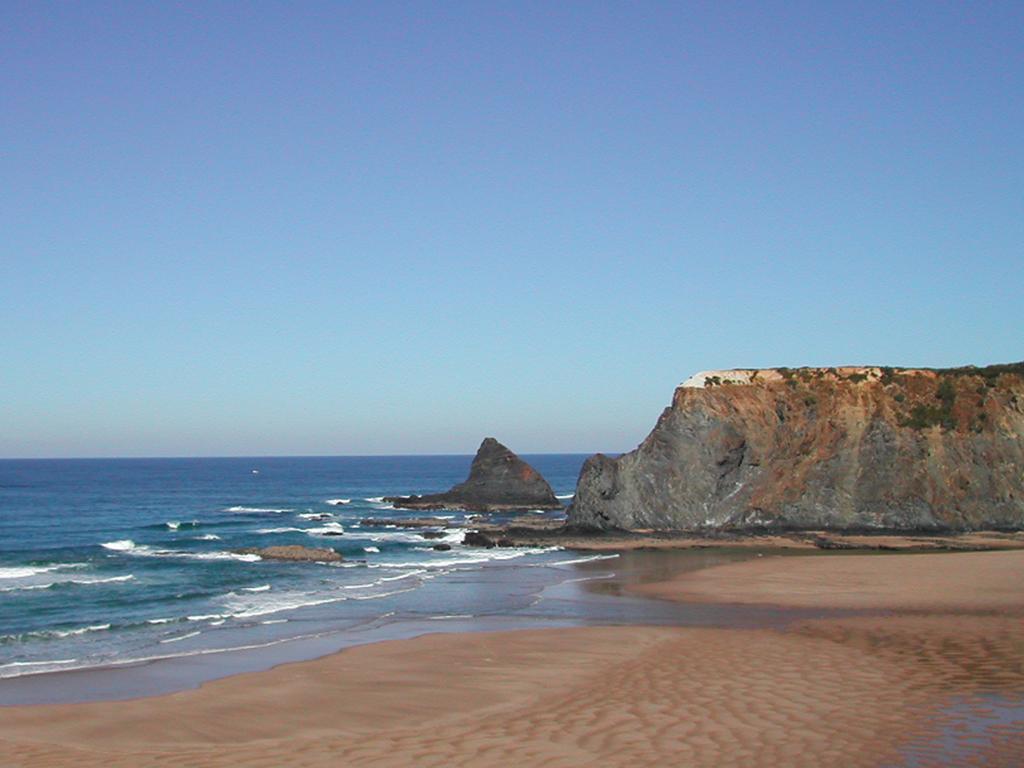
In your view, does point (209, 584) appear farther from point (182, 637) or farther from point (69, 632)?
point (182, 637)

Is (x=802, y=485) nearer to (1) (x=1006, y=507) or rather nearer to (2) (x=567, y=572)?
(1) (x=1006, y=507)

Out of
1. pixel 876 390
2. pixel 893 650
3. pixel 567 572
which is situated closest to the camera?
pixel 893 650

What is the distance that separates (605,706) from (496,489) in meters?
79.7

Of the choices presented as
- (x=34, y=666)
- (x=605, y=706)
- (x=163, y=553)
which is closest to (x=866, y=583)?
(x=605, y=706)

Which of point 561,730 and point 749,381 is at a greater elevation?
point 749,381

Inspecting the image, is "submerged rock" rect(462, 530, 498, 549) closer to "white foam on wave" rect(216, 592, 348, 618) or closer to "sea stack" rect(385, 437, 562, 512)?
"white foam on wave" rect(216, 592, 348, 618)

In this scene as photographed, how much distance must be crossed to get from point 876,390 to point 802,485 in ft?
26.8

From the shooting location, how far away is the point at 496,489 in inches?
3834

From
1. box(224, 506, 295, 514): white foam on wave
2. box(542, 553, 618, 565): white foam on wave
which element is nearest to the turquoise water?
box(542, 553, 618, 565): white foam on wave

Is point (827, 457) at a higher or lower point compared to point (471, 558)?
higher

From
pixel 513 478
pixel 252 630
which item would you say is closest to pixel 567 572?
pixel 252 630

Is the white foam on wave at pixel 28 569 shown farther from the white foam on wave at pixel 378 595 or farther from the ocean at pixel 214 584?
the white foam on wave at pixel 378 595

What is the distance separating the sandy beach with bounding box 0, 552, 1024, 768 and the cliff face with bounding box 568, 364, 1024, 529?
29.1 meters

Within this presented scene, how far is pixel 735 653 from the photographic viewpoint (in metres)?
22.8
